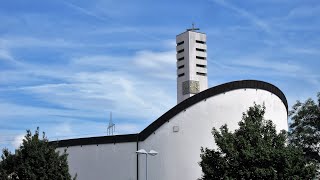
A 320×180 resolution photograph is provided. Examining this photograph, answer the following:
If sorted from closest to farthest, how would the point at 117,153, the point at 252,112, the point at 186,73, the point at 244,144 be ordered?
the point at 244,144
the point at 252,112
the point at 117,153
the point at 186,73

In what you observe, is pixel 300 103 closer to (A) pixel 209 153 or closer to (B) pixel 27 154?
(A) pixel 209 153

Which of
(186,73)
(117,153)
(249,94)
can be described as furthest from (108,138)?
(186,73)

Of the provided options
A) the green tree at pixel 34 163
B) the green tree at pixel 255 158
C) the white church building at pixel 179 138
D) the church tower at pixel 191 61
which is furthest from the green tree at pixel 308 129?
the church tower at pixel 191 61

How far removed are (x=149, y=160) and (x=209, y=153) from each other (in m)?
11.0

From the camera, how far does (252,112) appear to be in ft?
96.6

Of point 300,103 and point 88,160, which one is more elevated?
point 300,103

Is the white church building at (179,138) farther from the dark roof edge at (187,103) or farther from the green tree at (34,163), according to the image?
the green tree at (34,163)

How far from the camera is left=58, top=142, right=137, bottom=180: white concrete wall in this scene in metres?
39.8

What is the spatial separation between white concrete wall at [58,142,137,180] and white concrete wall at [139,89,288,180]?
3.58ft

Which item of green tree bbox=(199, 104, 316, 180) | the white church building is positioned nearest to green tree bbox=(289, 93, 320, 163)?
the white church building

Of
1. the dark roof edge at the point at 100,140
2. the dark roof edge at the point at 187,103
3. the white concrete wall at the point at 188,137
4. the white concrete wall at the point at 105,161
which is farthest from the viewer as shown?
the dark roof edge at the point at 100,140

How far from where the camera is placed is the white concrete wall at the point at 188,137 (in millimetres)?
38031

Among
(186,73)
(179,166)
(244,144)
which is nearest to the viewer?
(244,144)

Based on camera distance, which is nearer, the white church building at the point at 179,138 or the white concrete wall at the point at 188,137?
the white concrete wall at the point at 188,137
